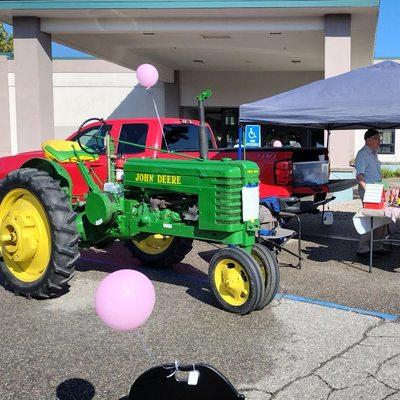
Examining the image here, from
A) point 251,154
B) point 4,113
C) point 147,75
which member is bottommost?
point 251,154

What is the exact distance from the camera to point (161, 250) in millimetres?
6016

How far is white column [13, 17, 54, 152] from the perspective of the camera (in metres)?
12.0

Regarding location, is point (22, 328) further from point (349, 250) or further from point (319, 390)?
point (349, 250)

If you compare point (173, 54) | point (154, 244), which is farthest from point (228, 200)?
point (173, 54)

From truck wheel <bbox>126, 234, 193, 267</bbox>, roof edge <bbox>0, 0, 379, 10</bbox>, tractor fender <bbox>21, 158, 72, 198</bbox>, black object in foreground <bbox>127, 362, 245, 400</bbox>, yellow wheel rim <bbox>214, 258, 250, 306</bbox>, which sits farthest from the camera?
roof edge <bbox>0, 0, 379, 10</bbox>

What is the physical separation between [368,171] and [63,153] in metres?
3.99

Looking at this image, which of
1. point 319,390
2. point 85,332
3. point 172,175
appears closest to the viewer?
point 319,390

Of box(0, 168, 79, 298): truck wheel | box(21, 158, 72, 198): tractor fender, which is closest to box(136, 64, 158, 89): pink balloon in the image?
box(21, 158, 72, 198): tractor fender

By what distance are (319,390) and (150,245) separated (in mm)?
3324

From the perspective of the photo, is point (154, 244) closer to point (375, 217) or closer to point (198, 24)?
point (375, 217)

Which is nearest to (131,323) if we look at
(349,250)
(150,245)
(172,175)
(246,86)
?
(172,175)

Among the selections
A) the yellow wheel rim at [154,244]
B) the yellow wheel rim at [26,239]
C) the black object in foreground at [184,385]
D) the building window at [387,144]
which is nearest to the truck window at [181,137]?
the yellow wheel rim at [154,244]

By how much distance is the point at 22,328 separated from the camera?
4.21 metres

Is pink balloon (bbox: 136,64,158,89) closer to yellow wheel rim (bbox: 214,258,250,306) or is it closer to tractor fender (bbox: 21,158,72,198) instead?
tractor fender (bbox: 21,158,72,198)
